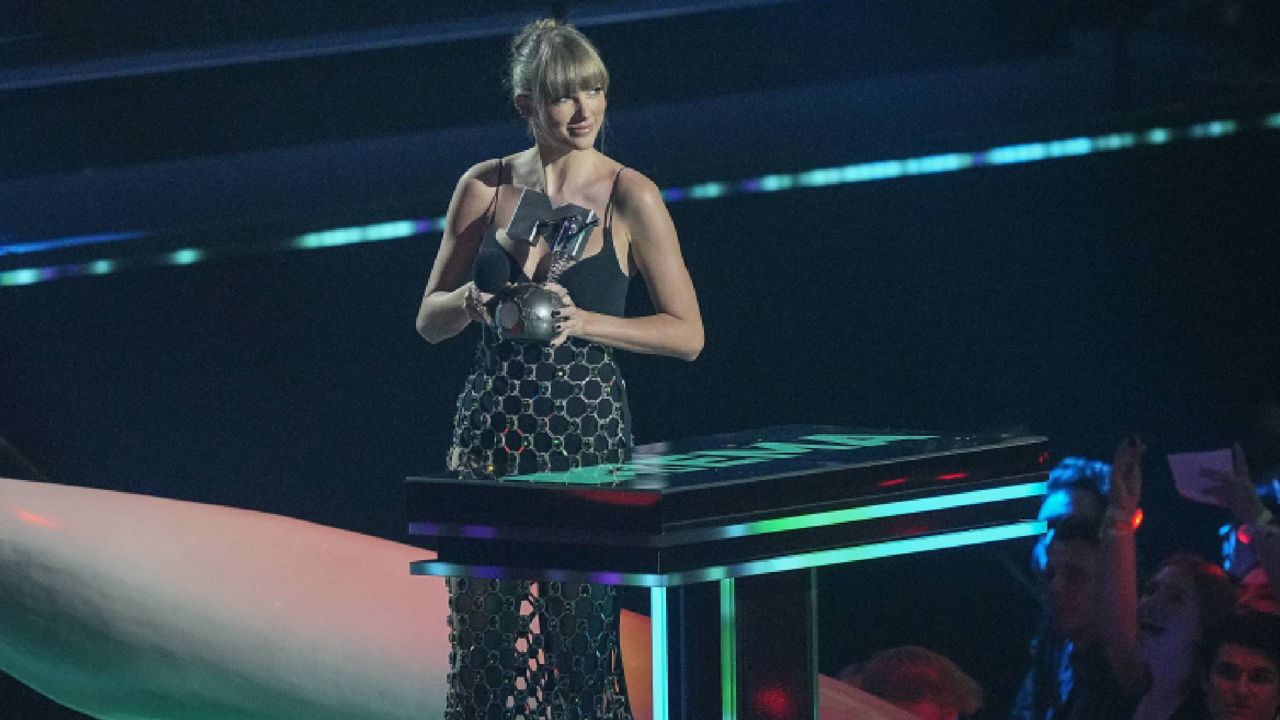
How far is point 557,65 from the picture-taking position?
3.14 m

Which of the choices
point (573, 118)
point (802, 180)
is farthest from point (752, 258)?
point (573, 118)

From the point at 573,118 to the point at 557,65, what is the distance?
0.09m

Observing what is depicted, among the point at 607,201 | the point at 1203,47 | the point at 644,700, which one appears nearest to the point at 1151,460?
the point at 1203,47

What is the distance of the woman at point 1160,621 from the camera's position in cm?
459

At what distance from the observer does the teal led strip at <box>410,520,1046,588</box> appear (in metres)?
2.71

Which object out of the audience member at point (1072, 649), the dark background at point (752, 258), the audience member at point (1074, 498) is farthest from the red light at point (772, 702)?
the audience member at point (1074, 498)

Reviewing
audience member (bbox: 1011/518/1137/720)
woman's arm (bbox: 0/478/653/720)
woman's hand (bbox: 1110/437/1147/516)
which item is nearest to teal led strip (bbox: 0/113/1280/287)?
woman's arm (bbox: 0/478/653/720)

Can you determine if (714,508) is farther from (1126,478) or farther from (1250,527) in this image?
(1250,527)

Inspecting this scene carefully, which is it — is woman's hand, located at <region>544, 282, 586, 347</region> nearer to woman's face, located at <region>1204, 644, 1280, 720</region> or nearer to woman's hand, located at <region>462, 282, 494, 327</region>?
woman's hand, located at <region>462, 282, 494, 327</region>

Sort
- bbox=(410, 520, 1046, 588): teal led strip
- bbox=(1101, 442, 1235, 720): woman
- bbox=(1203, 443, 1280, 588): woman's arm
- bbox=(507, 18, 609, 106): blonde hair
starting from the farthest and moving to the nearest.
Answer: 1. bbox=(1203, 443, 1280, 588): woman's arm
2. bbox=(1101, 442, 1235, 720): woman
3. bbox=(507, 18, 609, 106): blonde hair
4. bbox=(410, 520, 1046, 588): teal led strip

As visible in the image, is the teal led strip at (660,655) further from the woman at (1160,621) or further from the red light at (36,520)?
the woman at (1160,621)

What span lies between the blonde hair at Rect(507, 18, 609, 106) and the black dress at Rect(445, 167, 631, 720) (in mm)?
194

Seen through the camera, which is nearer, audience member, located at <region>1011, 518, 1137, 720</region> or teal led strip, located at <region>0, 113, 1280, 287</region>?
teal led strip, located at <region>0, 113, 1280, 287</region>

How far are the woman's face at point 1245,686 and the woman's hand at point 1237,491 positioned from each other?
0.49 meters
